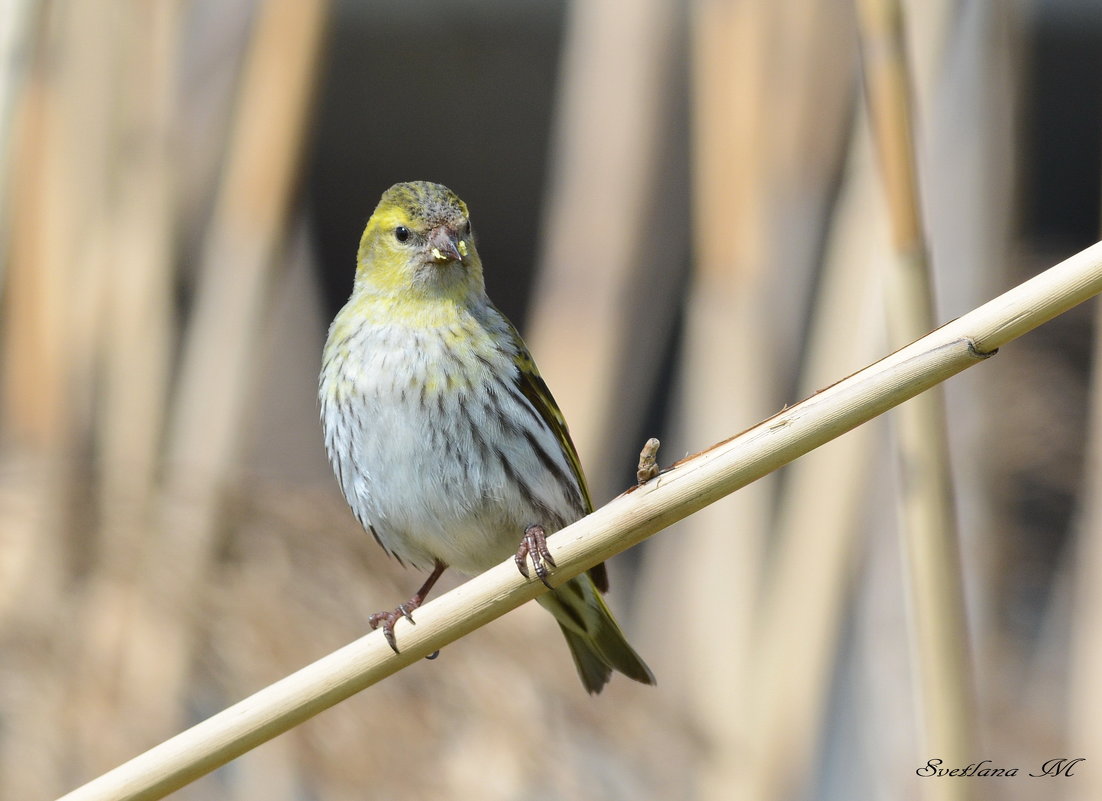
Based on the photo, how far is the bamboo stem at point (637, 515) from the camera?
1238mm

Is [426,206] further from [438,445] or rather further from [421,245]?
[438,445]

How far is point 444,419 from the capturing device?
229 centimetres

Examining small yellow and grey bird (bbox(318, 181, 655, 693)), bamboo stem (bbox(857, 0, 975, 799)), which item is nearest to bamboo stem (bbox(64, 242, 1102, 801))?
bamboo stem (bbox(857, 0, 975, 799))

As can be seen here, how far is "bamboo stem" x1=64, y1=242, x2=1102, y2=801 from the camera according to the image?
124 cm

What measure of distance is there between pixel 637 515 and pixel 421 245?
3.53 ft

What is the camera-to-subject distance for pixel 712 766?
2744 mm

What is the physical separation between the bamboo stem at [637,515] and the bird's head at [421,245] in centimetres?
87

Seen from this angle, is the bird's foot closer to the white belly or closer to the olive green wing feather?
the white belly

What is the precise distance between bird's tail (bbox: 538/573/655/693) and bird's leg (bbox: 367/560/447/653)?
0.91 feet

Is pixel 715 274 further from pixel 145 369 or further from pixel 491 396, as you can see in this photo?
pixel 145 369

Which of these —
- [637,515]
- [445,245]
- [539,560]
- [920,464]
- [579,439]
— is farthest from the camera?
[579,439]

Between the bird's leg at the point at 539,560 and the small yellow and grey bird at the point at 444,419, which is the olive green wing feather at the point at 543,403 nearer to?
the small yellow and grey bird at the point at 444,419

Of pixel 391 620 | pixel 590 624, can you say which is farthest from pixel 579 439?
pixel 391 620

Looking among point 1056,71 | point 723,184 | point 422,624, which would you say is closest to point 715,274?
point 723,184
